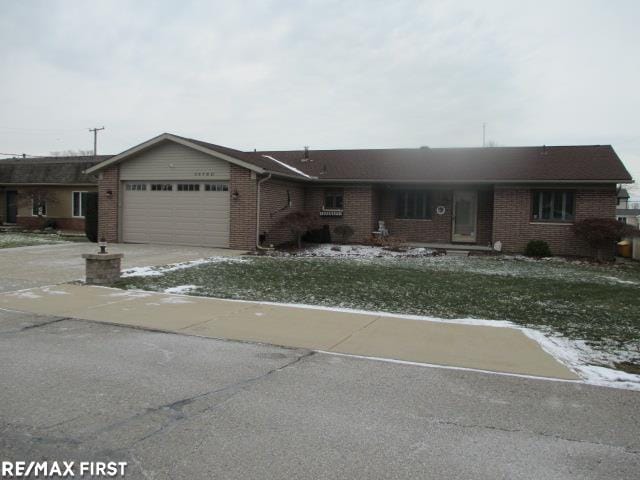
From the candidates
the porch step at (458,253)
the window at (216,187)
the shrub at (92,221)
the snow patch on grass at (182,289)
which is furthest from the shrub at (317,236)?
the snow patch on grass at (182,289)

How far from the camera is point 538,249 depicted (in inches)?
742

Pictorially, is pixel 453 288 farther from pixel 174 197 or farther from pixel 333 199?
pixel 174 197

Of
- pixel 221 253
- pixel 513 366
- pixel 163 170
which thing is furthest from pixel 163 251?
pixel 513 366

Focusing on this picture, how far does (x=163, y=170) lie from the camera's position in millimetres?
20156

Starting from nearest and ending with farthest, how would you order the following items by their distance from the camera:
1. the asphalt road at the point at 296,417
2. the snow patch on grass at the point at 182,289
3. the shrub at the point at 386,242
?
the asphalt road at the point at 296,417 → the snow patch on grass at the point at 182,289 → the shrub at the point at 386,242

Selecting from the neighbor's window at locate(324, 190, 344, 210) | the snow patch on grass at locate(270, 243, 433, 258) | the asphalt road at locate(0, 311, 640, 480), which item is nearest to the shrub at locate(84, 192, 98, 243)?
the snow patch on grass at locate(270, 243, 433, 258)

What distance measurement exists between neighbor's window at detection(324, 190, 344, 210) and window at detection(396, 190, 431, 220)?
7.67 ft

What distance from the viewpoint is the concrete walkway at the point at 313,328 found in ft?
21.2

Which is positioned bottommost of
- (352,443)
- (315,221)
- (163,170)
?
(352,443)

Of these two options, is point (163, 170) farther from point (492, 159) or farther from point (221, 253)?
point (492, 159)

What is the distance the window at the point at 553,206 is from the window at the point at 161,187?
42.8ft

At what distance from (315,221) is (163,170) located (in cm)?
578

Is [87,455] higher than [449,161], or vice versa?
[449,161]

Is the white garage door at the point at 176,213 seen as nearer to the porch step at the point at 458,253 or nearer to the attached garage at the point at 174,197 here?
the attached garage at the point at 174,197
